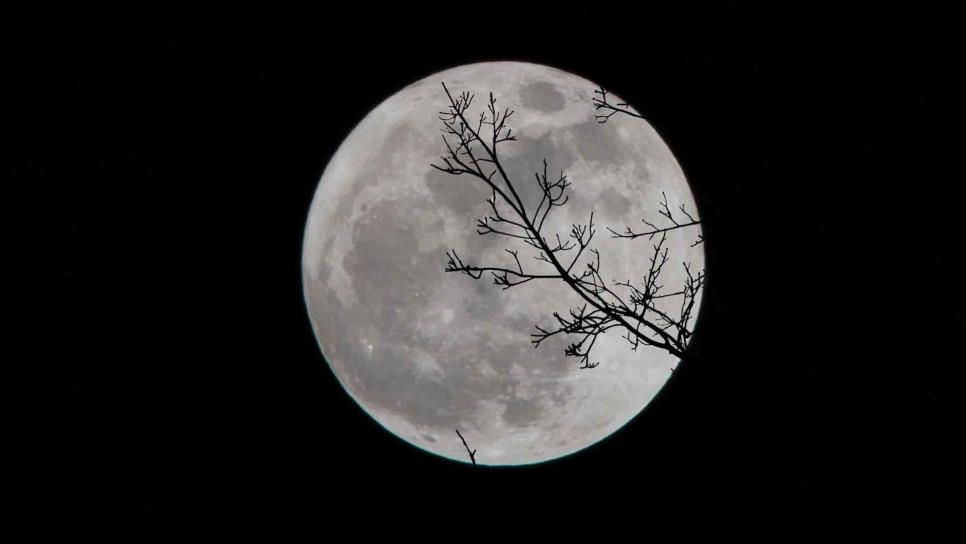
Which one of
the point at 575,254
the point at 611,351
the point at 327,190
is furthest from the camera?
the point at 327,190

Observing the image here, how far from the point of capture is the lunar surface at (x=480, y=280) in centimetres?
970

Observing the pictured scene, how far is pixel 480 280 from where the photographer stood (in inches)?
379

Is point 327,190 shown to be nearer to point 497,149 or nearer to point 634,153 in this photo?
point 497,149

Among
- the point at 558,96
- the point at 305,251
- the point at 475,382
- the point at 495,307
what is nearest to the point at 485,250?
the point at 495,307

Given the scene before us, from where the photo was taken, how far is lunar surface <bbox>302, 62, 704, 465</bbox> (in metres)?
9.70

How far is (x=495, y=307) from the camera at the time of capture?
31.8 ft

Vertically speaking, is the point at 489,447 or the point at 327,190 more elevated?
the point at 327,190

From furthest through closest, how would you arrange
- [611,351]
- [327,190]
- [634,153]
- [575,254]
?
[327,190] → [634,153] → [611,351] → [575,254]

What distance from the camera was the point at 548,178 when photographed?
31.8 ft

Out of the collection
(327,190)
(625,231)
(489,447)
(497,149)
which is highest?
(327,190)

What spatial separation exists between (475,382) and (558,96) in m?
3.47

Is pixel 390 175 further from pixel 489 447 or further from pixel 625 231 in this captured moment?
pixel 489 447

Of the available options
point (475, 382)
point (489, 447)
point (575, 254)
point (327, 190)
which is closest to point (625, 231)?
point (575, 254)

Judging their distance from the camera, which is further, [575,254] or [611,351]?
[611,351]
